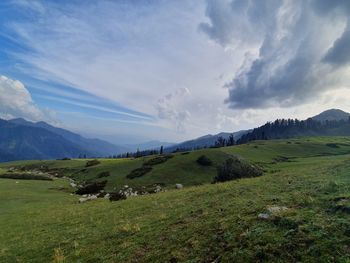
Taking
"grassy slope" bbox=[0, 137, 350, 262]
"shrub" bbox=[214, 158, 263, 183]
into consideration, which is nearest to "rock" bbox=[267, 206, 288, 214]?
"grassy slope" bbox=[0, 137, 350, 262]

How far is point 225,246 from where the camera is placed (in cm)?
1179

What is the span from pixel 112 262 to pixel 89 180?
60.9m

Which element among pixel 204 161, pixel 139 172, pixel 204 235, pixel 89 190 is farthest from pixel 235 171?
pixel 204 235

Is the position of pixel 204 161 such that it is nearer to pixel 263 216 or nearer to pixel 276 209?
pixel 276 209

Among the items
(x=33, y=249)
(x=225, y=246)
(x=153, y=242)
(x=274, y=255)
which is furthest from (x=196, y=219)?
(x=33, y=249)

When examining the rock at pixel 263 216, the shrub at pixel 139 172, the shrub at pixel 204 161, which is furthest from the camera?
the shrub at pixel 204 161

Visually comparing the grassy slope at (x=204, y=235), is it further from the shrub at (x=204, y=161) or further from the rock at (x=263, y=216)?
the shrub at (x=204, y=161)

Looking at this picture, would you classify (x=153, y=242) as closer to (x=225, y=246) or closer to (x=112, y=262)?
(x=112, y=262)

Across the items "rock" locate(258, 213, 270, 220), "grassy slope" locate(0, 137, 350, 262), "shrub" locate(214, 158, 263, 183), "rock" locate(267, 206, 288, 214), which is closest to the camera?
"grassy slope" locate(0, 137, 350, 262)

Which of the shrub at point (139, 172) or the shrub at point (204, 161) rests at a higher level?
the shrub at point (204, 161)

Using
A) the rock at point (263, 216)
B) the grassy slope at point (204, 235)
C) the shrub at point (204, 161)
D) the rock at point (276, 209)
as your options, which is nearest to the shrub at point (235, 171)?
the grassy slope at point (204, 235)

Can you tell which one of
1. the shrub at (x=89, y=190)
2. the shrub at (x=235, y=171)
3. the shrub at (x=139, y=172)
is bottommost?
the shrub at (x=89, y=190)

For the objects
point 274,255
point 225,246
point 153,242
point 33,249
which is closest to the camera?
point 274,255

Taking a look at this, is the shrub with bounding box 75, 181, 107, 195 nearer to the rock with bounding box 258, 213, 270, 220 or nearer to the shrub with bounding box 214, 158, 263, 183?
the shrub with bounding box 214, 158, 263, 183
